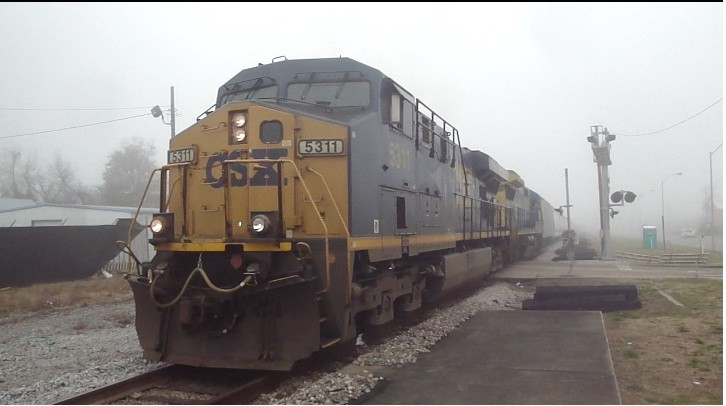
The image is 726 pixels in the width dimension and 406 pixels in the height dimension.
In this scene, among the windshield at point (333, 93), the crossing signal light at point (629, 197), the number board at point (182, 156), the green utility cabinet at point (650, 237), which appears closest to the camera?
the number board at point (182, 156)

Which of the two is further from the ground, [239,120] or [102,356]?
[239,120]

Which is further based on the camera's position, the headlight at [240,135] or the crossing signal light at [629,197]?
the crossing signal light at [629,197]

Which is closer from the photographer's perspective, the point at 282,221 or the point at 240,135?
the point at 282,221

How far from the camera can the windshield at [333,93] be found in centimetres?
783

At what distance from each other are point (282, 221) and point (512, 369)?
9.84ft

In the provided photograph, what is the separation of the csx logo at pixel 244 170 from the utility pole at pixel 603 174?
885 inches

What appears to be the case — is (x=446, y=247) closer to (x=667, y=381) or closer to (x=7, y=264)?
(x=667, y=381)

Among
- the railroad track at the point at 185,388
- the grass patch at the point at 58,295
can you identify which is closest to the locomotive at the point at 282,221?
the railroad track at the point at 185,388

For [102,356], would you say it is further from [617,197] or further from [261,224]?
[617,197]

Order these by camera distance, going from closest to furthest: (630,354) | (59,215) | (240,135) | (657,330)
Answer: (240,135) → (630,354) → (657,330) → (59,215)

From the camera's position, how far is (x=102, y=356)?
7.86 meters

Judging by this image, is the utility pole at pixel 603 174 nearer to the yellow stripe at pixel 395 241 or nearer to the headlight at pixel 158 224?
the yellow stripe at pixel 395 241

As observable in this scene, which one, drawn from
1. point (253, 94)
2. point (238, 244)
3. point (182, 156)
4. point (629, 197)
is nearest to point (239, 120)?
point (182, 156)

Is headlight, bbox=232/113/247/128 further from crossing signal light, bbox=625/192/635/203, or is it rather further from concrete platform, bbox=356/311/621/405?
crossing signal light, bbox=625/192/635/203
